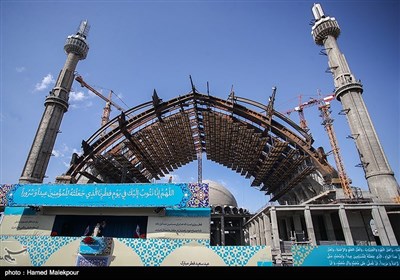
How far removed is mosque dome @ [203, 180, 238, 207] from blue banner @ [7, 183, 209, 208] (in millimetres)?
20107

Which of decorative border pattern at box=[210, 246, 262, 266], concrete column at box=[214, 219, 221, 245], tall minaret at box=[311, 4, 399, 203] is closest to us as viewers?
decorative border pattern at box=[210, 246, 262, 266]

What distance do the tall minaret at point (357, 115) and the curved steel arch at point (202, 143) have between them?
5.14m

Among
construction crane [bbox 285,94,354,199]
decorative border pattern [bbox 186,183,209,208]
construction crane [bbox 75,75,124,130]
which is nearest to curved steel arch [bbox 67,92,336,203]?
construction crane [bbox 285,94,354,199]

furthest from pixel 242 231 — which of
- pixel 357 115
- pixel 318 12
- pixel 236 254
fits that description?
pixel 318 12

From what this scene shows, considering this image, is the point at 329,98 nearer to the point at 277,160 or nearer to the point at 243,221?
the point at 277,160

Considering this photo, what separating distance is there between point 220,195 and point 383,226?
2409 centimetres

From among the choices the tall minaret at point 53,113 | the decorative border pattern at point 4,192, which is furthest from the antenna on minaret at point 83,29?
the decorative border pattern at point 4,192

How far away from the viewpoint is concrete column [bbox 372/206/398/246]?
24641 millimetres

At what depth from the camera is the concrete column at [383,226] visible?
2464 cm

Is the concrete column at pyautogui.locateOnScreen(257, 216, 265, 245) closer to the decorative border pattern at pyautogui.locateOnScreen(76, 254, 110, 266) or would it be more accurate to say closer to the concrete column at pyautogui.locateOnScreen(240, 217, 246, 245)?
the concrete column at pyautogui.locateOnScreen(240, 217, 246, 245)

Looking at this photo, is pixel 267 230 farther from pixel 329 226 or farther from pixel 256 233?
pixel 329 226

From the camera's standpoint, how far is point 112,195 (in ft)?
74.6

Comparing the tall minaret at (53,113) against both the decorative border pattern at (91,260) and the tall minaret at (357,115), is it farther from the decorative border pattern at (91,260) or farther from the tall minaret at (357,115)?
the tall minaret at (357,115)
